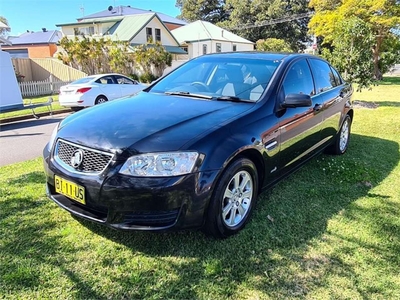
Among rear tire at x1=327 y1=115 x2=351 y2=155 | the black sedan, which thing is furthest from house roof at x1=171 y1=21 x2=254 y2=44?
the black sedan

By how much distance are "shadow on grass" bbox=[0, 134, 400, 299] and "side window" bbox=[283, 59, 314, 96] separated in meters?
1.20

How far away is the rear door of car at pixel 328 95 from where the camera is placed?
4410 mm

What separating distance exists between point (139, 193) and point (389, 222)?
8.33ft

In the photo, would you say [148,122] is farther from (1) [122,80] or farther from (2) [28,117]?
(1) [122,80]

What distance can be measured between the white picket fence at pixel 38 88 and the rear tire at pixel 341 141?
50.4 feet

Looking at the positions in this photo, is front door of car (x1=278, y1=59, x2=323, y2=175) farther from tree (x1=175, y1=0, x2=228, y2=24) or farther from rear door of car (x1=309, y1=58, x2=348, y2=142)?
tree (x1=175, y1=0, x2=228, y2=24)

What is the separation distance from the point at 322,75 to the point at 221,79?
180 cm

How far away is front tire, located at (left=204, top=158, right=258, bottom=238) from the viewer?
2646 mm

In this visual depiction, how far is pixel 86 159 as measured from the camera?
2.55 m

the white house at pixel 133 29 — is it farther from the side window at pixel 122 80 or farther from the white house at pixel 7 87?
the white house at pixel 7 87

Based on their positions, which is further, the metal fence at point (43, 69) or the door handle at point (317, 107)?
the metal fence at point (43, 69)

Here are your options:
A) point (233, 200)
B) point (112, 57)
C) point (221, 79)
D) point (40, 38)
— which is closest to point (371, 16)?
point (112, 57)

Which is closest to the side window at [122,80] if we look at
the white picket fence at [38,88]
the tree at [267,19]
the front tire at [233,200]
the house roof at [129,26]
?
the white picket fence at [38,88]

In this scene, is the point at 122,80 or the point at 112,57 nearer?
the point at 122,80
